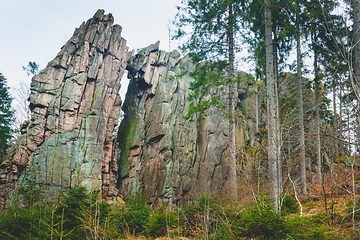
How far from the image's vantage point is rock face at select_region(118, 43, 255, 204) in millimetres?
20047

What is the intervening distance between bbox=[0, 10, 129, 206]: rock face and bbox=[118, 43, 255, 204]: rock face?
154 cm

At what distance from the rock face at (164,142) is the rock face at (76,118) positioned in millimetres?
1543

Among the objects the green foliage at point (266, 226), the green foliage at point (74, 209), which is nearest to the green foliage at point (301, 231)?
the green foliage at point (266, 226)

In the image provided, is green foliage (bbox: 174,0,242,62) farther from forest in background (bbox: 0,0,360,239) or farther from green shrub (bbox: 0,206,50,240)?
green shrub (bbox: 0,206,50,240)

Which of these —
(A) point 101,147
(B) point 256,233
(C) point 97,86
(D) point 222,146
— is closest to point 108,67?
(C) point 97,86

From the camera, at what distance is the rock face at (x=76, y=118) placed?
17469 mm

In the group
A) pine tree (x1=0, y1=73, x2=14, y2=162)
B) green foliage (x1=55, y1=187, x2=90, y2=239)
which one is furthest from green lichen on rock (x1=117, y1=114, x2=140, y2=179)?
green foliage (x1=55, y1=187, x2=90, y2=239)

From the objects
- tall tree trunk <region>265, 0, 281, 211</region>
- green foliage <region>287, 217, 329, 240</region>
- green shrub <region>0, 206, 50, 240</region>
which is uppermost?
tall tree trunk <region>265, 0, 281, 211</region>

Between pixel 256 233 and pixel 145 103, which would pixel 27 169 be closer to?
pixel 145 103

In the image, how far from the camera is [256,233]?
13.3ft

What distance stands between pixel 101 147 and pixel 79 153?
1.45m

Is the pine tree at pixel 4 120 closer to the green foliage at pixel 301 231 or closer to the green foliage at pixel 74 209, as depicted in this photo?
the green foliage at pixel 74 209

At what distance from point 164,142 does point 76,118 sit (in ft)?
19.8

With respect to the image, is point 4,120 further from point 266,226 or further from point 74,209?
point 266,226
